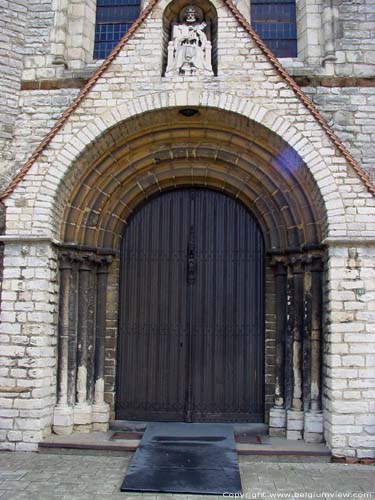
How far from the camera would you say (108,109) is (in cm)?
713

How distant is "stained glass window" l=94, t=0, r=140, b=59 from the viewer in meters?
8.87

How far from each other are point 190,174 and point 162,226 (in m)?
0.91

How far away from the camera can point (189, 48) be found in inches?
288

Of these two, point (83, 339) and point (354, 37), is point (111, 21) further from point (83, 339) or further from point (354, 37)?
point (83, 339)

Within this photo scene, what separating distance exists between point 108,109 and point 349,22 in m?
4.07

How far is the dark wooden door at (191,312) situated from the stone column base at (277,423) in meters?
0.41

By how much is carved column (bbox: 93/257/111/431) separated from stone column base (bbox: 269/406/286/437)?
2.30 metres

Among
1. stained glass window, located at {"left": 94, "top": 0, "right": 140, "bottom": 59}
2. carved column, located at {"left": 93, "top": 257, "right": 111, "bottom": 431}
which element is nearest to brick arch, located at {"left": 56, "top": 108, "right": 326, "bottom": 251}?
carved column, located at {"left": 93, "top": 257, "right": 111, "bottom": 431}

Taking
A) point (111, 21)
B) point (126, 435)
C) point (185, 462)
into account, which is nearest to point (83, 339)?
point (126, 435)

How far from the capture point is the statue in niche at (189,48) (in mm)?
7242

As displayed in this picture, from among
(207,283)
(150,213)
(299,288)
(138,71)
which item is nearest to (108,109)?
(138,71)

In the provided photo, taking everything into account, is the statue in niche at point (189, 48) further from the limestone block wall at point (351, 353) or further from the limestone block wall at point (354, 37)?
the limestone block wall at point (351, 353)

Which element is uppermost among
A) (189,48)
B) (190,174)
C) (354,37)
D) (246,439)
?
(354,37)

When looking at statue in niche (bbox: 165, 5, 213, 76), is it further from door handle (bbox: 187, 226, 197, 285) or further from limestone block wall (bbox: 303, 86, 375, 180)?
door handle (bbox: 187, 226, 197, 285)
